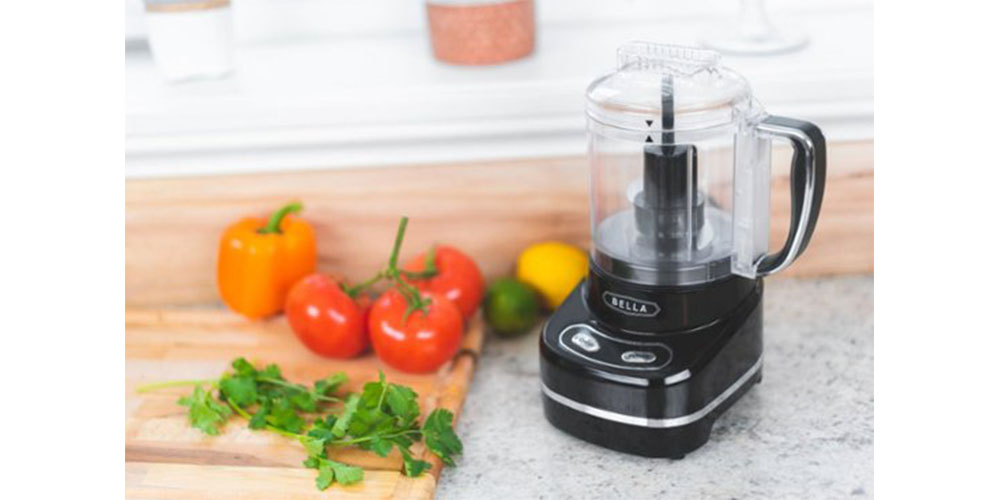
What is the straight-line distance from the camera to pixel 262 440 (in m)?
1.07

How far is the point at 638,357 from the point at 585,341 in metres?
0.06

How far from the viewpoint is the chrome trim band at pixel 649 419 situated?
99 cm

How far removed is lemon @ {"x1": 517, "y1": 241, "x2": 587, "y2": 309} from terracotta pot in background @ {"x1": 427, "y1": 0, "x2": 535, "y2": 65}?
222 millimetres

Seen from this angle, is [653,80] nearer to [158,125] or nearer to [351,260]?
[351,260]

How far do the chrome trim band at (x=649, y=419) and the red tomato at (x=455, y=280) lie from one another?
212 millimetres

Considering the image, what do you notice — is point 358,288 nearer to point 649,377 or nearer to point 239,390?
point 239,390

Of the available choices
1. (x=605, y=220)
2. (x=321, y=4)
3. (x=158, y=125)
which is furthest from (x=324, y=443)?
(x=321, y=4)

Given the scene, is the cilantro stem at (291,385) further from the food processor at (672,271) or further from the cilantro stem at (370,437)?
the food processor at (672,271)

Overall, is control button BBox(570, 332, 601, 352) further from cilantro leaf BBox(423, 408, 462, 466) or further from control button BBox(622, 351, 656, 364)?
cilantro leaf BBox(423, 408, 462, 466)

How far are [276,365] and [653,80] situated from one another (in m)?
0.46

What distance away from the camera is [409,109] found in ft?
4.09

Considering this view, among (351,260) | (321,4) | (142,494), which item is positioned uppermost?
(321,4)

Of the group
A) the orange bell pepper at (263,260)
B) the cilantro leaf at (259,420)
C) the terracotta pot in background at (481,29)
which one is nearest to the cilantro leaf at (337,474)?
the cilantro leaf at (259,420)

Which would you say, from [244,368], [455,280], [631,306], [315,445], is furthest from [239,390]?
[631,306]
